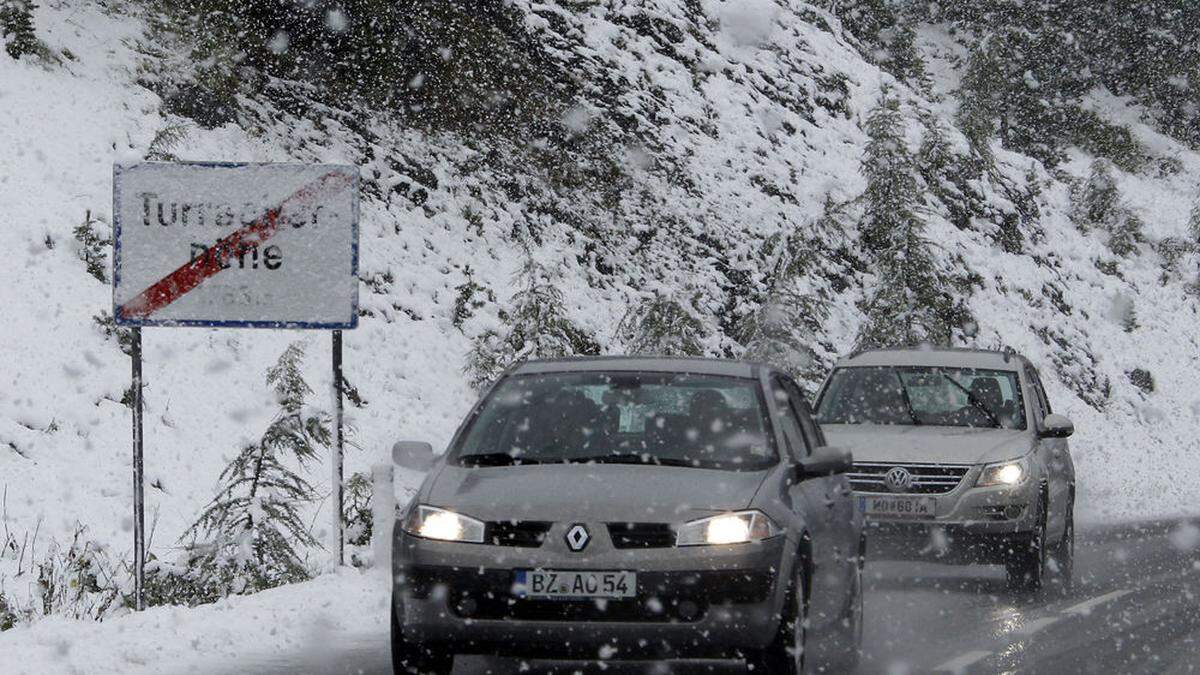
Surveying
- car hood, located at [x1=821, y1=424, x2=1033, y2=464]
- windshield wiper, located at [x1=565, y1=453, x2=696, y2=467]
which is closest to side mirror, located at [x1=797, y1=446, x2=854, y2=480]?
windshield wiper, located at [x1=565, y1=453, x2=696, y2=467]

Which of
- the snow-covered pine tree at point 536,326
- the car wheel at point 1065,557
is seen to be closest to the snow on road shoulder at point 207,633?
the car wheel at point 1065,557

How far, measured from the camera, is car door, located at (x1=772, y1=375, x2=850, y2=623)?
7402 millimetres

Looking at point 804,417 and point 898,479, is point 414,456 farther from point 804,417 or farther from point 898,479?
point 898,479

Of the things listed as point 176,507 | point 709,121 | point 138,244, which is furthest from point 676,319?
point 709,121

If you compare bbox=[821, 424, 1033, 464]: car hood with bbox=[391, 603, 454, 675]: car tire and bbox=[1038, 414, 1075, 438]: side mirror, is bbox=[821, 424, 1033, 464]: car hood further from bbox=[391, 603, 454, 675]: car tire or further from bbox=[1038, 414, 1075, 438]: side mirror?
bbox=[391, 603, 454, 675]: car tire

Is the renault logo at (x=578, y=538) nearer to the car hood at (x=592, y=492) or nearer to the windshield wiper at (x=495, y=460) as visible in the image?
the car hood at (x=592, y=492)

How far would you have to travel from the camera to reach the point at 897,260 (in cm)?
2394

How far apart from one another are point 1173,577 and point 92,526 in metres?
9.26

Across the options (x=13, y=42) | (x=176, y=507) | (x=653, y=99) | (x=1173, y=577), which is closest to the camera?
(x=1173, y=577)

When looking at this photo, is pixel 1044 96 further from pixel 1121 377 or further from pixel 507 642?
pixel 507 642

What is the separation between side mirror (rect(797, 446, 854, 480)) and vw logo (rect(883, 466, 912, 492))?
15.1ft

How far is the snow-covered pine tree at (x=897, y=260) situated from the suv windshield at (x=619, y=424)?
641 inches

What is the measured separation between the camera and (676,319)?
18938 millimetres

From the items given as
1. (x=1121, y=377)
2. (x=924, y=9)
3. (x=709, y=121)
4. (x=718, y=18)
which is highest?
(x=924, y=9)
